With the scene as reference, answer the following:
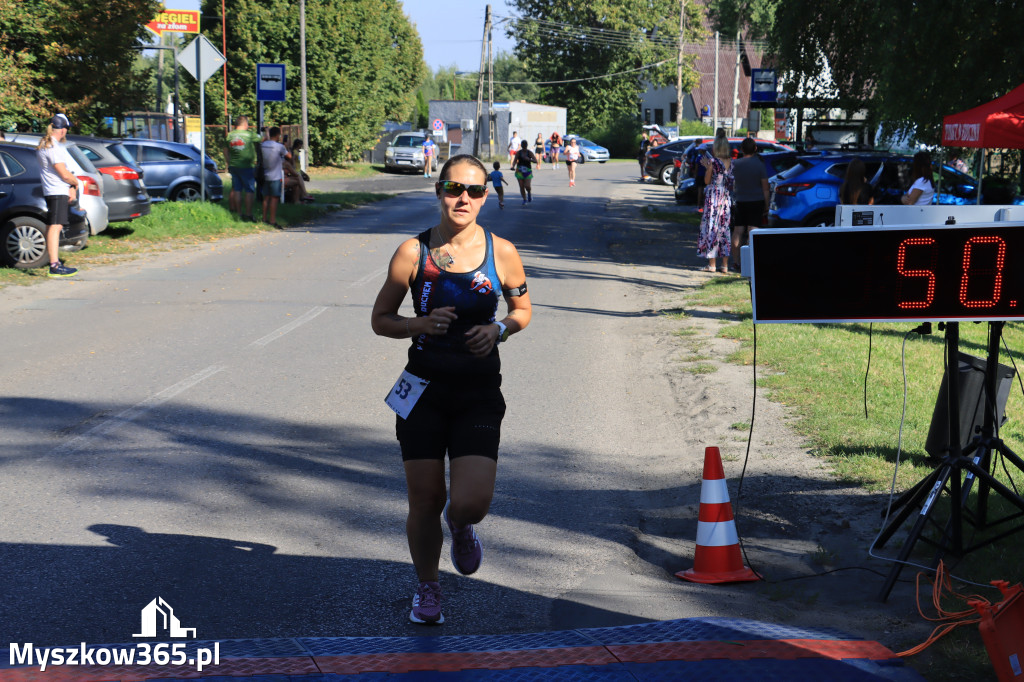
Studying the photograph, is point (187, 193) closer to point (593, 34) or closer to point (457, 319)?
point (457, 319)

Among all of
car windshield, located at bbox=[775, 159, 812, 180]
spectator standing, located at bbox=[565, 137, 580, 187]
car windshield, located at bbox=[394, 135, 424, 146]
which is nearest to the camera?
car windshield, located at bbox=[775, 159, 812, 180]

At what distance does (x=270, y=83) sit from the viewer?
26984 mm

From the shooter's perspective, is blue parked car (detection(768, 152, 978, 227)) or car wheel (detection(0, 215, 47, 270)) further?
blue parked car (detection(768, 152, 978, 227))

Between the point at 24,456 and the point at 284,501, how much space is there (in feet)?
6.10

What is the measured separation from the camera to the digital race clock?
4.57 metres

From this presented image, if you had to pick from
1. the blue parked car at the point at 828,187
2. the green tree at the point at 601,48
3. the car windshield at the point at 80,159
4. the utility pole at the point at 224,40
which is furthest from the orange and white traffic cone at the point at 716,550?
the green tree at the point at 601,48

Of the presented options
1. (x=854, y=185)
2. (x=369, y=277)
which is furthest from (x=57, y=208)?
(x=854, y=185)

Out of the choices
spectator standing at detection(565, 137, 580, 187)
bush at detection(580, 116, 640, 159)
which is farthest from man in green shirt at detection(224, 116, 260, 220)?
bush at detection(580, 116, 640, 159)

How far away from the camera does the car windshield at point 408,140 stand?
164 feet

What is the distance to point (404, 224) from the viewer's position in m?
23.5

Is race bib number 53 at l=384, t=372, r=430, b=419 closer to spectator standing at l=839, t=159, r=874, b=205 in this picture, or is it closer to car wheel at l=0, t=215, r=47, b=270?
spectator standing at l=839, t=159, r=874, b=205

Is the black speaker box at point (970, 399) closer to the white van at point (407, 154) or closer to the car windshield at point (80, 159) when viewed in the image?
the car windshield at point (80, 159)

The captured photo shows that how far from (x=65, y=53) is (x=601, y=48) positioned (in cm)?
6480

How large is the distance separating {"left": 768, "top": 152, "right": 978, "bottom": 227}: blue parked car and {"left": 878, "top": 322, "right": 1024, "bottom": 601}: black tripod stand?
1327 cm
